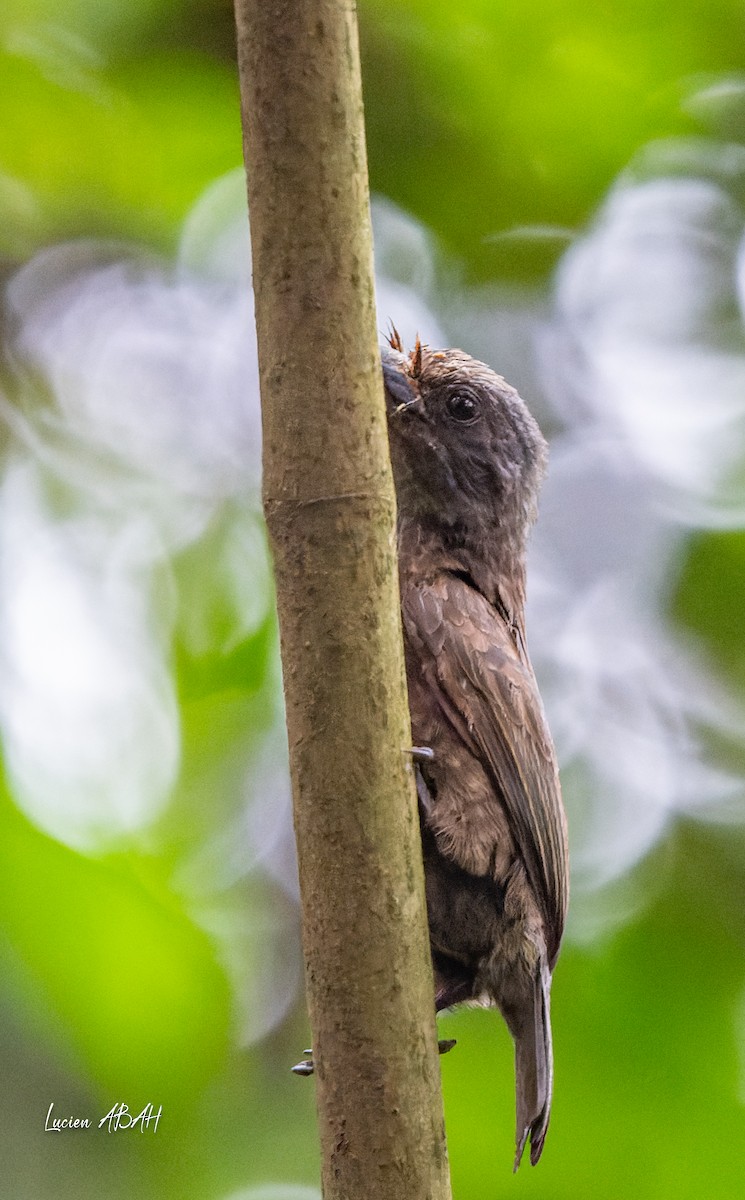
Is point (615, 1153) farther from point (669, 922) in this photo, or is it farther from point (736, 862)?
point (736, 862)

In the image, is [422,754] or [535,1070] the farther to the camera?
[535,1070]

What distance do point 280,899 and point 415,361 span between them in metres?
1.88

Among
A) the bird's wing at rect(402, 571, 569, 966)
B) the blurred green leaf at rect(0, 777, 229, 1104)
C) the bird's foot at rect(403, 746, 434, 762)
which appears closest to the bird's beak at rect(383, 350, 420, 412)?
the bird's wing at rect(402, 571, 569, 966)

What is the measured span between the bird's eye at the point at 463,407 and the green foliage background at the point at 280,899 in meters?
0.80

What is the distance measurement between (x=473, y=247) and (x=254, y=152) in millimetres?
2304

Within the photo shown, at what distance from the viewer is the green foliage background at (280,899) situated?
2861mm

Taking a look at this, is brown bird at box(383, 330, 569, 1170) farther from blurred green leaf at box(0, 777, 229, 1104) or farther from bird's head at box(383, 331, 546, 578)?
blurred green leaf at box(0, 777, 229, 1104)

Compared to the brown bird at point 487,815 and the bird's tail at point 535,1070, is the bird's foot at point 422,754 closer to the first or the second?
the brown bird at point 487,815

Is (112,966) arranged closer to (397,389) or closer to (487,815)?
(487,815)

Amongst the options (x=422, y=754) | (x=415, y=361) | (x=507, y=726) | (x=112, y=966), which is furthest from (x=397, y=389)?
(x=112, y=966)

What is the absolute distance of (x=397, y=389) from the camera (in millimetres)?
3156

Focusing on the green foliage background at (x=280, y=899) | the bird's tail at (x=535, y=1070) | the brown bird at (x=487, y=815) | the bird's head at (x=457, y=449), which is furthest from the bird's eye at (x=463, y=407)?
the bird's tail at (x=535, y=1070)

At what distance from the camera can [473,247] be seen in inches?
155

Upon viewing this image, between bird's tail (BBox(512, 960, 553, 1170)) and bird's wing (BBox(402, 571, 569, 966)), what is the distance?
162 millimetres
